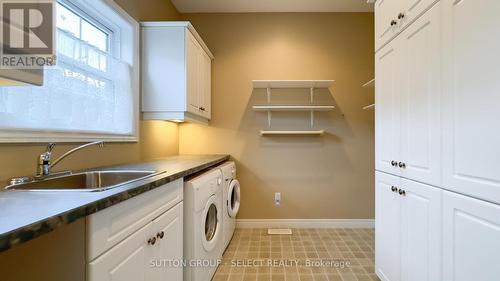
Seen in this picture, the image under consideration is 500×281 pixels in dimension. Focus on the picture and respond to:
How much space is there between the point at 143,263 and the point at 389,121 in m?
1.62

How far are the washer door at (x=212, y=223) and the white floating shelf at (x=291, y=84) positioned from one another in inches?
63.2

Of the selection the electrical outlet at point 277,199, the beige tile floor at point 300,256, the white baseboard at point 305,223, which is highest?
the electrical outlet at point 277,199

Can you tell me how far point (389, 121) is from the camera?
1788 mm

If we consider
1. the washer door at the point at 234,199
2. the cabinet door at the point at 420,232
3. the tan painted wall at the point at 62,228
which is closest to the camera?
the tan painted wall at the point at 62,228

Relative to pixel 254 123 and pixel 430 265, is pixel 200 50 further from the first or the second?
pixel 430 265

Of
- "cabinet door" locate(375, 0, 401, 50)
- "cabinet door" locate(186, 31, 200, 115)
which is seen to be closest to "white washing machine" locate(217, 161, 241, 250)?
"cabinet door" locate(186, 31, 200, 115)

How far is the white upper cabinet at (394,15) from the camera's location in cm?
144

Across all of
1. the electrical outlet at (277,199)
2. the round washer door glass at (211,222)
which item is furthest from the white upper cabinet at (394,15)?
the electrical outlet at (277,199)

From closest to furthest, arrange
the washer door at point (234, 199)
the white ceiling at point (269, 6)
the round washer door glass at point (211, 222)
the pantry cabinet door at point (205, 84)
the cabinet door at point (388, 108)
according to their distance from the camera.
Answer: the cabinet door at point (388, 108) → the round washer door glass at point (211, 222) → the washer door at point (234, 199) → the pantry cabinet door at point (205, 84) → the white ceiling at point (269, 6)

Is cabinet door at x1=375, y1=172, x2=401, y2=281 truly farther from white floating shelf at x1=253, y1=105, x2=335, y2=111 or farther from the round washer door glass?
white floating shelf at x1=253, y1=105, x2=335, y2=111

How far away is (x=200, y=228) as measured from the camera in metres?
1.81

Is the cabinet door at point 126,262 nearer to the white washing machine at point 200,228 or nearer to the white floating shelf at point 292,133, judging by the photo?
the white washing machine at point 200,228

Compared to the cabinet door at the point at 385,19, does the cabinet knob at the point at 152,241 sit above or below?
below

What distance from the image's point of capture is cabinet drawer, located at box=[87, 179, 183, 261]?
83cm
